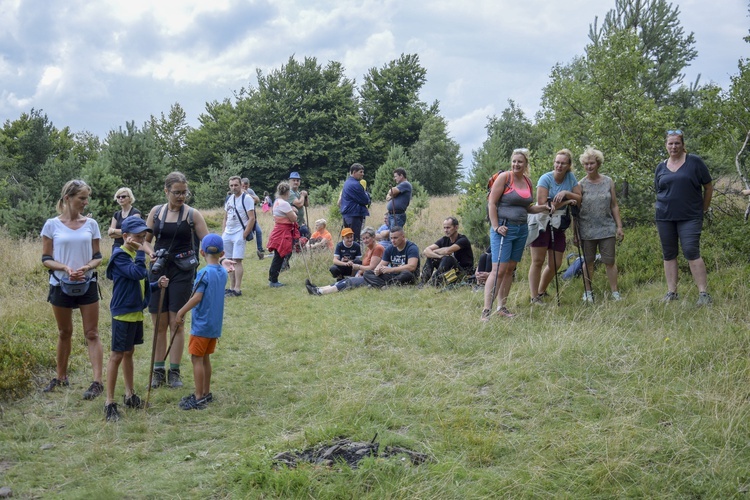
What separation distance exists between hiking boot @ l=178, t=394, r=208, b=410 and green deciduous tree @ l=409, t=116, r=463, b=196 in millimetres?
28101

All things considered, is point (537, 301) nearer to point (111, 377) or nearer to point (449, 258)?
point (449, 258)

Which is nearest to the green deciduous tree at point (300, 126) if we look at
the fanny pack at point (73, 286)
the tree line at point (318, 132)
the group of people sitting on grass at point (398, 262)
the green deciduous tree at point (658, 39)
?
the tree line at point (318, 132)

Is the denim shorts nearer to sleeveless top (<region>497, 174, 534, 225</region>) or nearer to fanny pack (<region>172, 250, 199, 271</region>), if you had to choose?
sleeveless top (<region>497, 174, 534, 225</region>)

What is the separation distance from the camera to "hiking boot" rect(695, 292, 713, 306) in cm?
639

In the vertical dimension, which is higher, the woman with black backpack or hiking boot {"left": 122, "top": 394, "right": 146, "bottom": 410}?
the woman with black backpack

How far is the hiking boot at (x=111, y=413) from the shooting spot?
498cm

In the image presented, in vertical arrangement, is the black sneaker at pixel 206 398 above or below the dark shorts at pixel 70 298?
below

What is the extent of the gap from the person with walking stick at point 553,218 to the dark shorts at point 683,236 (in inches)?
39.6

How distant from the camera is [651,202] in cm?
997

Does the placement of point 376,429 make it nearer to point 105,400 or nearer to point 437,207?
point 105,400

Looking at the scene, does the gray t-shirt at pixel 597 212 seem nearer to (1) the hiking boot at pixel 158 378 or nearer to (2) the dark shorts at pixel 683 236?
(2) the dark shorts at pixel 683 236

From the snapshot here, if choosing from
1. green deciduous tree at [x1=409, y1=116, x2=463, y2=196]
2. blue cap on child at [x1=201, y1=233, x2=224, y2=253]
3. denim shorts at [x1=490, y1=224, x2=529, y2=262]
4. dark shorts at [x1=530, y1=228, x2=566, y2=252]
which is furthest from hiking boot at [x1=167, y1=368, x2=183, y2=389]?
green deciduous tree at [x1=409, y1=116, x2=463, y2=196]

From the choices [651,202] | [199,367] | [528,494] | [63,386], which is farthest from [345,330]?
[651,202]

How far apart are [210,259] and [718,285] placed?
5.47 m
